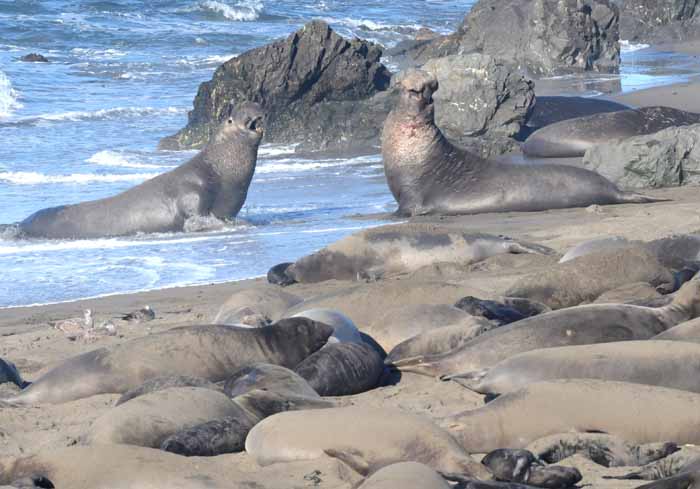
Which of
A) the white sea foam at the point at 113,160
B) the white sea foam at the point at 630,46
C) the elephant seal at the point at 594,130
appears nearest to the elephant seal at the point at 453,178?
the elephant seal at the point at 594,130

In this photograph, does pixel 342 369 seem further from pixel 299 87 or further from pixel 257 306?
pixel 299 87

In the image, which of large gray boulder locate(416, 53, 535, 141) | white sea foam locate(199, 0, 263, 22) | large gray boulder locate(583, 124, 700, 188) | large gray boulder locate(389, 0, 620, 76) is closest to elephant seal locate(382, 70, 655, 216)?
large gray boulder locate(583, 124, 700, 188)

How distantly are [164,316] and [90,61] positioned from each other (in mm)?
22566

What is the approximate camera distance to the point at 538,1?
75.8 feet

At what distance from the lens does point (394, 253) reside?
8.24 meters

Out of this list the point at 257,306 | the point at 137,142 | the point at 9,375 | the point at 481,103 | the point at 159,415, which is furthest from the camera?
the point at 137,142

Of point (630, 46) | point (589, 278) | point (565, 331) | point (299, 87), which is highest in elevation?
point (565, 331)

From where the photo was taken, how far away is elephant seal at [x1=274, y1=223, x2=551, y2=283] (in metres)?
8.20

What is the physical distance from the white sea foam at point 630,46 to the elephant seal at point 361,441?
23.8m

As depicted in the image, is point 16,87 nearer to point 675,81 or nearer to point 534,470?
point 675,81

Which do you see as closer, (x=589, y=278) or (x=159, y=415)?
(x=159, y=415)

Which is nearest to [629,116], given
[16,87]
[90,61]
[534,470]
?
[534,470]

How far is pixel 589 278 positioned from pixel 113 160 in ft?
33.4

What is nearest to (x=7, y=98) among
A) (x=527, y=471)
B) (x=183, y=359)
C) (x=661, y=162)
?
(x=661, y=162)
